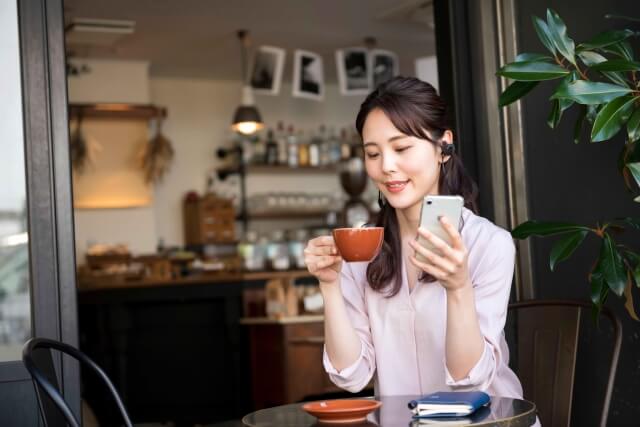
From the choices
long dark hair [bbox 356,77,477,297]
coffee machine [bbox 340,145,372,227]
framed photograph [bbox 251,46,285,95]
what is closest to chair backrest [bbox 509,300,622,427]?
long dark hair [bbox 356,77,477,297]

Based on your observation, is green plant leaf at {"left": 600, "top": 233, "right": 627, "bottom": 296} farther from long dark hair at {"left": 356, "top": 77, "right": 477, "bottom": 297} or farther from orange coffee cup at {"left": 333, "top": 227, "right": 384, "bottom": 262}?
orange coffee cup at {"left": 333, "top": 227, "right": 384, "bottom": 262}

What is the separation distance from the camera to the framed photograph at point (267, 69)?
7.14 metres

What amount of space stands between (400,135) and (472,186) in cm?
31

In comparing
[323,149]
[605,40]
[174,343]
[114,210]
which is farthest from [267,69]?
[605,40]

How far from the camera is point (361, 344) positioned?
2.23 metres

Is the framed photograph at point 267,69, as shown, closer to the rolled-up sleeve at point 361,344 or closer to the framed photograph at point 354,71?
the framed photograph at point 354,71

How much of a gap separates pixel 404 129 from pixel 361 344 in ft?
1.75

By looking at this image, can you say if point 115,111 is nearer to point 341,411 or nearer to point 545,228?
point 545,228

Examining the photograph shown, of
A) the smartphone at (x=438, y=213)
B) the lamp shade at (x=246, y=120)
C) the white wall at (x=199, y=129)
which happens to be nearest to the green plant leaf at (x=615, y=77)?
the smartphone at (x=438, y=213)

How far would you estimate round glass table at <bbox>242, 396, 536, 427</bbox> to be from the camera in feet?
5.42

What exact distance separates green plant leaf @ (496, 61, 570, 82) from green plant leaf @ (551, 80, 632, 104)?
0.16ft

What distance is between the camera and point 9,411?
2.51 meters

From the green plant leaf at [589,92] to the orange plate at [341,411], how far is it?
2.59 feet

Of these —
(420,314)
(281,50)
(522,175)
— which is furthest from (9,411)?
(281,50)
